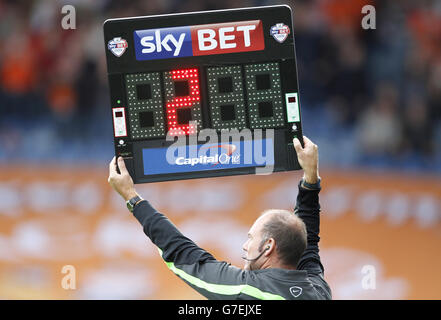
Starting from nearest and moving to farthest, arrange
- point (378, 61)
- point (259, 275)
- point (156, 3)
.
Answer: point (259, 275) < point (378, 61) < point (156, 3)

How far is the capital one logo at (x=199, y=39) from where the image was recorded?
4867mm

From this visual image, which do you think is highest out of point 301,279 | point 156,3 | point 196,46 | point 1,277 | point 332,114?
point 156,3

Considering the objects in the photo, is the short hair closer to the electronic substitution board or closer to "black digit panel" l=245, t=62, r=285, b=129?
the electronic substitution board

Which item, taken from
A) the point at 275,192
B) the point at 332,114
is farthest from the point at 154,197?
the point at 332,114

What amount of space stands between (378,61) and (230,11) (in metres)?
4.98

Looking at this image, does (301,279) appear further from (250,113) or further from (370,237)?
(370,237)

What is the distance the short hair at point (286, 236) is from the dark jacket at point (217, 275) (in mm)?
85

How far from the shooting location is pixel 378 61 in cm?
953

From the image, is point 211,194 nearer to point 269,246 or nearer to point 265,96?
point 265,96

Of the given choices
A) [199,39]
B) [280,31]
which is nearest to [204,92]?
[199,39]

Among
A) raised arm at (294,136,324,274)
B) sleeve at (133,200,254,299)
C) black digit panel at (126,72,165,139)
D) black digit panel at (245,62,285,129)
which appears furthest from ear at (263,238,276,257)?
black digit panel at (126,72,165,139)

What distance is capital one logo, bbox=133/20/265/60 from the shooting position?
487 centimetres

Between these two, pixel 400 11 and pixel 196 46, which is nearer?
pixel 196 46

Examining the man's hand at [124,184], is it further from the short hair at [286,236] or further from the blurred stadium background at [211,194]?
the blurred stadium background at [211,194]
